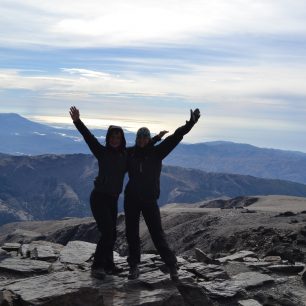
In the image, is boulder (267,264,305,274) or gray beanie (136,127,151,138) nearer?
gray beanie (136,127,151,138)

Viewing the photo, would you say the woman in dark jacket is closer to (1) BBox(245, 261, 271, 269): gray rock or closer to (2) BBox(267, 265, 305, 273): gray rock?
(1) BBox(245, 261, 271, 269): gray rock

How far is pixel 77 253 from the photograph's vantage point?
59.6 feet

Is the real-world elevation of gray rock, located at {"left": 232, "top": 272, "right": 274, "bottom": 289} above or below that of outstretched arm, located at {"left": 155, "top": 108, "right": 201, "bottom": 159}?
below

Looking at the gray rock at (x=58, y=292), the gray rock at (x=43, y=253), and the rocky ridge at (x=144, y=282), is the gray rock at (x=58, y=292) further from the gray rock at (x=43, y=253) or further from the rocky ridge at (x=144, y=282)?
the gray rock at (x=43, y=253)

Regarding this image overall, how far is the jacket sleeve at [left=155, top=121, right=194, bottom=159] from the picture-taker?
42.3 ft

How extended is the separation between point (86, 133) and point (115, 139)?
2.49 feet

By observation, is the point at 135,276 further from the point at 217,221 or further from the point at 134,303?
the point at 217,221

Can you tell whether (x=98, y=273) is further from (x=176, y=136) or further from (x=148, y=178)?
(x=176, y=136)

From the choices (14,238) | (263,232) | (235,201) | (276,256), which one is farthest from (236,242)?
(235,201)

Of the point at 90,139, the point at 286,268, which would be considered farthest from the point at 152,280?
the point at 286,268

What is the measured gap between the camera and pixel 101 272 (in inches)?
523

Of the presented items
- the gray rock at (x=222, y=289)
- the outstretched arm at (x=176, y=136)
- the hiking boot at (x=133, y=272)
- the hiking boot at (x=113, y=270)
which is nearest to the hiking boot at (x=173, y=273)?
the hiking boot at (x=133, y=272)

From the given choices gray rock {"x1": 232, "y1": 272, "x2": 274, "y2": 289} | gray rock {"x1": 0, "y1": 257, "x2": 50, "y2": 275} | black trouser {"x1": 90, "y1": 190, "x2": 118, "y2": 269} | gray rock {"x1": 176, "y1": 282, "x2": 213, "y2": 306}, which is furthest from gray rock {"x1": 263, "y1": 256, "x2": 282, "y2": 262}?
black trouser {"x1": 90, "y1": 190, "x2": 118, "y2": 269}

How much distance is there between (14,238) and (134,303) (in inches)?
3722
